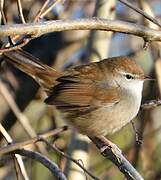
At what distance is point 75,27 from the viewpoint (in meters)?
2.96

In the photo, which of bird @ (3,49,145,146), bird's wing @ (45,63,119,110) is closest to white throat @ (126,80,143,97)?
bird @ (3,49,145,146)

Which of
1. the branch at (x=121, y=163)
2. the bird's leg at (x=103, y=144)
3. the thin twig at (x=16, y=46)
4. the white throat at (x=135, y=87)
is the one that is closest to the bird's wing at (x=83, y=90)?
the white throat at (x=135, y=87)

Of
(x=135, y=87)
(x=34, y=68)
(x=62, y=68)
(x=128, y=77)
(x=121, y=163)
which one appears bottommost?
(x=121, y=163)

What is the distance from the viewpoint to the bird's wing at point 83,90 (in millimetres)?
4758

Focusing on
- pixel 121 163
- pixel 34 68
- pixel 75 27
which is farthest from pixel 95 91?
pixel 75 27

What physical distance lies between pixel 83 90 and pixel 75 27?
1.94 m

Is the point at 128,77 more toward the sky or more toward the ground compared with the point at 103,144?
more toward the sky

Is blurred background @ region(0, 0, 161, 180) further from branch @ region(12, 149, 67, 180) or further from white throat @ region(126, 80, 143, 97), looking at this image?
branch @ region(12, 149, 67, 180)

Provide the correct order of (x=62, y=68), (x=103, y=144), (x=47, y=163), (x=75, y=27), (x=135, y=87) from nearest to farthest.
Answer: (x=75, y=27) < (x=47, y=163) < (x=103, y=144) < (x=135, y=87) < (x=62, y=68)

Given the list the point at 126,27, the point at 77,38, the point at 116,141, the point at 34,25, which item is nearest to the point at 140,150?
the point at 116,141

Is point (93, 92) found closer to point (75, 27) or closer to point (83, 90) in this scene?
point (83, 90)

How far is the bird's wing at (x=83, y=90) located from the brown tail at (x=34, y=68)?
9 cm

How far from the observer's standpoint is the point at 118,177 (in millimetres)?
5766

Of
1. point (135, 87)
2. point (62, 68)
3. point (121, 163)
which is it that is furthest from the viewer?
point (62, 68)
